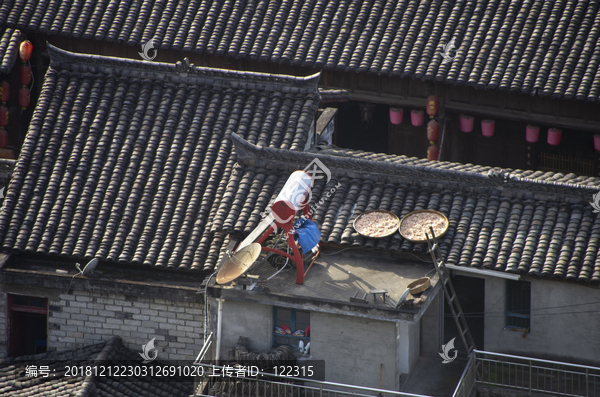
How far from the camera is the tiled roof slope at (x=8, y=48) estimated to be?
37875 mm

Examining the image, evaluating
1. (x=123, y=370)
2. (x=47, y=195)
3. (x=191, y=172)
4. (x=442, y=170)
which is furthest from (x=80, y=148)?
(x=442, y=170)

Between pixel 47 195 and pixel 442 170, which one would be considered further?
pixel 47 195

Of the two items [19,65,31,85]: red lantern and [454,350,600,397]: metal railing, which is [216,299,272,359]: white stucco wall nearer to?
[454,350,600,397]: metal railing

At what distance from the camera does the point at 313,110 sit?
31.0 m

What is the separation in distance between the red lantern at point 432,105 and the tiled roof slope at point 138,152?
25.4 feet

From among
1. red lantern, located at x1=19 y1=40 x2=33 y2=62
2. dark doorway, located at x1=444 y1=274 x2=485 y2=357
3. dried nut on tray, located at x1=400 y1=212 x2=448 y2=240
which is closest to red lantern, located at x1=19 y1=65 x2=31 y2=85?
red lantern, located at x1=19 y1=40 x2=33 y2=62

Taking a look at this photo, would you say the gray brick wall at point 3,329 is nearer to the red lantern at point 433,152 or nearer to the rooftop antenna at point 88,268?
the rooftop antenna at point 88,268

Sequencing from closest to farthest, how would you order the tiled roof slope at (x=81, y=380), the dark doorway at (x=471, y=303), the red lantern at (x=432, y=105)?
the tiled roof slope at (x=81, y=380) → the dark doorway at (x=471, y=303) → the red lantern at (x=432, y=105)

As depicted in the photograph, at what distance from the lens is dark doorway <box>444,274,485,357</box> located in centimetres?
2689

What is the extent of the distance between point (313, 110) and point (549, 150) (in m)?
12.0

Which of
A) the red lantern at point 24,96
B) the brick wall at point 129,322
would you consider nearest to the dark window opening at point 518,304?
the brick wall at point 129,322

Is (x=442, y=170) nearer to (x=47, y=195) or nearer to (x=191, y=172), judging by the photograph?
(x=191, y=172)

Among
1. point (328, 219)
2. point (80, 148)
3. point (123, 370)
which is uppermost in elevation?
point (80, 148)

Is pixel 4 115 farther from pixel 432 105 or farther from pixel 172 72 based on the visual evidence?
pixel 432 105
